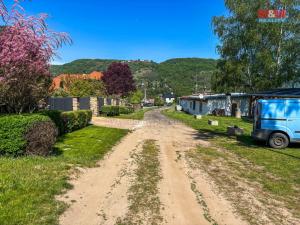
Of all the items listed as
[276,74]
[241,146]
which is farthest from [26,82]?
[276,74]

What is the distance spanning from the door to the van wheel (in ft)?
1.62

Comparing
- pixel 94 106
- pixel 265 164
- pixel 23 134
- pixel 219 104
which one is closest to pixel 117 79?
pixel 219 104

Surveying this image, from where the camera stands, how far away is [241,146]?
15.0 meters

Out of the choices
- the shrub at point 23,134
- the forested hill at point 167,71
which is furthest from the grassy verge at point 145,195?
the forested hill at point 167,71

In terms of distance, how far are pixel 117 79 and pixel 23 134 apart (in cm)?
4998

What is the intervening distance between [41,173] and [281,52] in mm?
28534

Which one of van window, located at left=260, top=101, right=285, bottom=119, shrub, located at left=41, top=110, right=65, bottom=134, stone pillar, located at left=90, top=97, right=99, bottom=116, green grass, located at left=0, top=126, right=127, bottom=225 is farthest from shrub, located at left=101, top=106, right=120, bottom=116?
green grass, located at left=0, top=126, right=127, bottom=225

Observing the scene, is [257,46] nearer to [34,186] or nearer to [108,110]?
[108,110]

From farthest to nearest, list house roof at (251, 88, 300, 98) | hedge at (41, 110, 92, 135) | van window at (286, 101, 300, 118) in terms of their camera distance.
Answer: house roof at (251, 88, 300, 98) → hedge at (41, 110, 92, 135) → van window at (286, 101, 300, 118)

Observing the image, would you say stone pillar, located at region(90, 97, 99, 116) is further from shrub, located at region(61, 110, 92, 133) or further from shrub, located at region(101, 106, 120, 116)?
shrub, located at region(61, 110, 92, 133)

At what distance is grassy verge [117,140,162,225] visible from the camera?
5477 millimetres

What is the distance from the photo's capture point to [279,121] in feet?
47.5

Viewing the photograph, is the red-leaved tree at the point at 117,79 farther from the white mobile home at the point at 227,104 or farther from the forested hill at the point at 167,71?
the forested hill at the point at 167,71

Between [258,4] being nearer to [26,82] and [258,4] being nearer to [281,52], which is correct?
[281,52]
